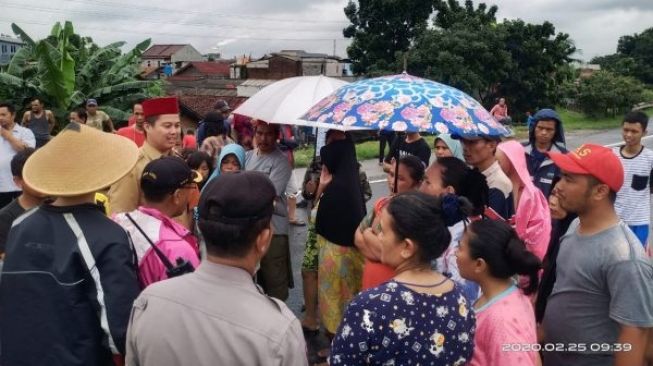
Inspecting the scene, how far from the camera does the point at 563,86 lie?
33.5 metres

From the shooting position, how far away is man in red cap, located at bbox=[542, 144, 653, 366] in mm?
2268

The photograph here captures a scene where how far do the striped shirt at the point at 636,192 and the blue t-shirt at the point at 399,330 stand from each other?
403 centimetres

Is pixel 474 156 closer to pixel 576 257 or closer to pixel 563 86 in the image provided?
pixel 576 257

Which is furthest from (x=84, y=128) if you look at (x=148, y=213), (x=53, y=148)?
(x=148, y=213)

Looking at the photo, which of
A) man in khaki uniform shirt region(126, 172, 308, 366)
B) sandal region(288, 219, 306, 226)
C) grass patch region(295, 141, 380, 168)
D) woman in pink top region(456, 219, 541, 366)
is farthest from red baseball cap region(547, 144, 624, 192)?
grass patch region(295, 141, 380, 168)

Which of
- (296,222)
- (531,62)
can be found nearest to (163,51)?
(531,62)

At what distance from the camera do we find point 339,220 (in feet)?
13.4

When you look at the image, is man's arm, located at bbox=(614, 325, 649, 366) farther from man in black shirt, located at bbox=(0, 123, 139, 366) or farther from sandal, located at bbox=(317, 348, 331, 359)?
sandal, located at bbox=(317, 348, 331, 359)

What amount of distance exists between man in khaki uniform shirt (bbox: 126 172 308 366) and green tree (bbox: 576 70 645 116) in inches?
1450

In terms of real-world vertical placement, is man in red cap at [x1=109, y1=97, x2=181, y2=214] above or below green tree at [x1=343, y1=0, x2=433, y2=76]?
below

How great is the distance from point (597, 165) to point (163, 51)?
7842 centimetres

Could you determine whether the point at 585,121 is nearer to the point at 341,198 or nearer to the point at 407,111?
the point at 341,198


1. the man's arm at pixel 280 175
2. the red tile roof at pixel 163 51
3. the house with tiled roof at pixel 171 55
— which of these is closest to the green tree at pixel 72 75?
the man's arm at pixel 280 175

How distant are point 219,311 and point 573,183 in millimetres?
1818
